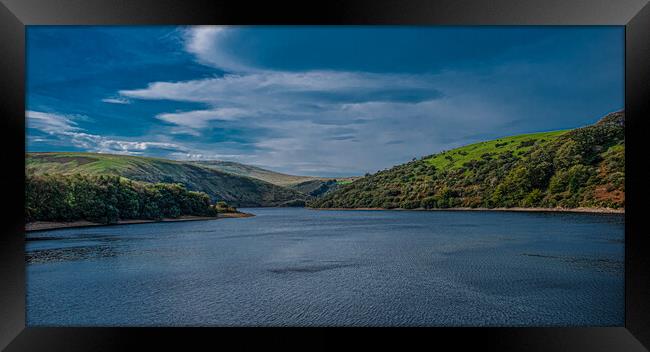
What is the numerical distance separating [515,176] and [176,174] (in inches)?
2129

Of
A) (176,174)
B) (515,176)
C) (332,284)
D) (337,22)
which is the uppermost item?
(337,22)

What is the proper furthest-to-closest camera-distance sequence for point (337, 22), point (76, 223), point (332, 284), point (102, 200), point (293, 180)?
point (293, 180) < point (102, 200) < point (76, 223) < point (332, 284) < point (337, 22)

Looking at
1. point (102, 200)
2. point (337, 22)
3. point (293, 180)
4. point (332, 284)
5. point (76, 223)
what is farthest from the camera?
point (293, 180)

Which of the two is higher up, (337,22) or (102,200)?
(337,22)

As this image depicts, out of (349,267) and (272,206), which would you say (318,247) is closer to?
(349,267)

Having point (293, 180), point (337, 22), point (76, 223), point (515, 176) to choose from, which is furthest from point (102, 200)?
point (293, 180)

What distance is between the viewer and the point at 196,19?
16.0ft

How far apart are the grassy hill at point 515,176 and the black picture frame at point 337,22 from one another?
1448 inches

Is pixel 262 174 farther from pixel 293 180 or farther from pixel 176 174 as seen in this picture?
pixel 176 174

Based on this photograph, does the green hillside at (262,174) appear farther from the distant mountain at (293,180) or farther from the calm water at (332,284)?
the calm water at (332,284)

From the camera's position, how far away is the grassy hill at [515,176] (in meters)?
39.5

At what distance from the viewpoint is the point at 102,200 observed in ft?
109

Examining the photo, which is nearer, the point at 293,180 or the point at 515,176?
the point at 515,176

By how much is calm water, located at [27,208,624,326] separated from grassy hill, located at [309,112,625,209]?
2290 centimetres
